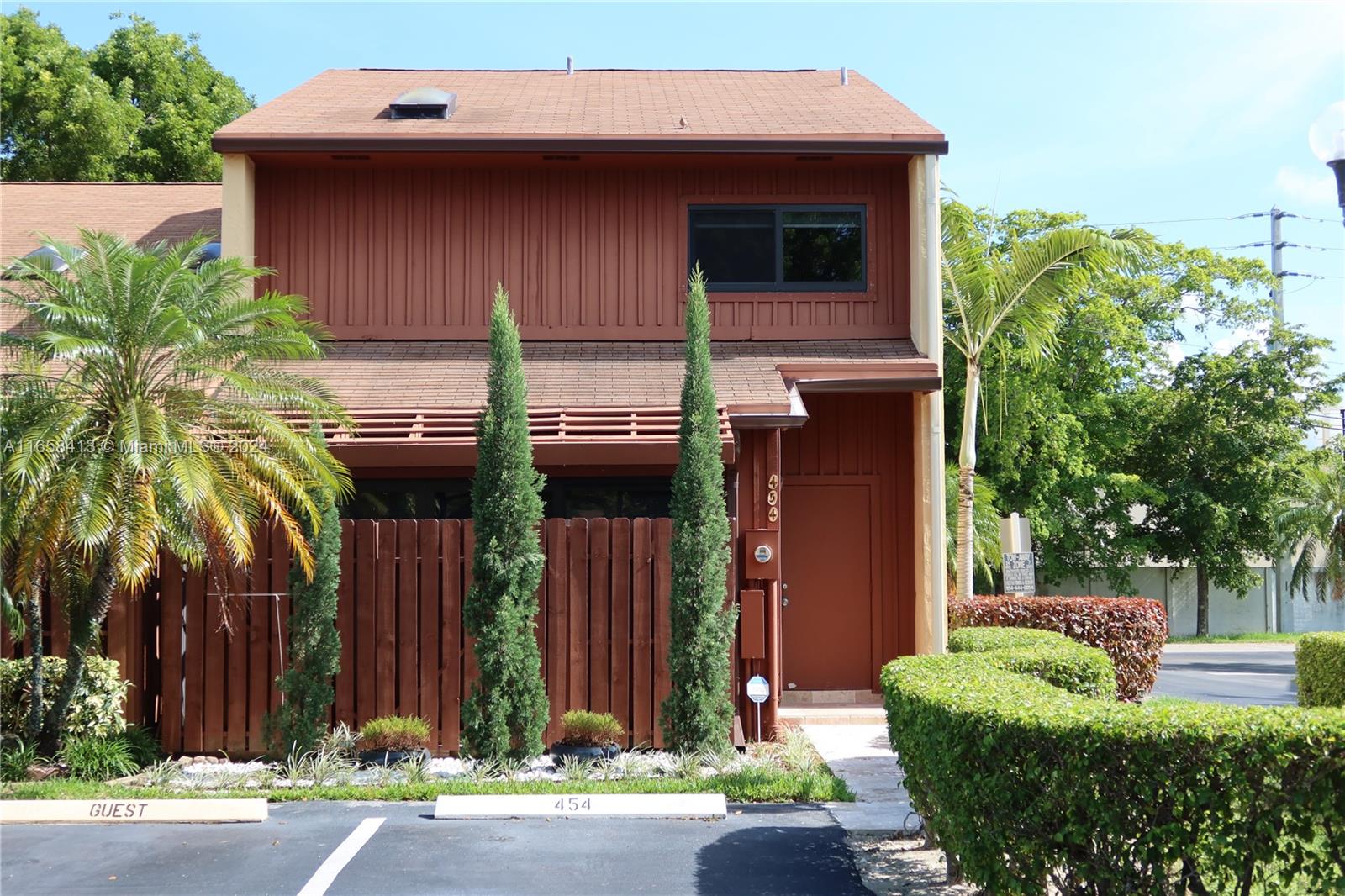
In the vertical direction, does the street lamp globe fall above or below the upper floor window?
below

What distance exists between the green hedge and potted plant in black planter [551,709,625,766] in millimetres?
4473

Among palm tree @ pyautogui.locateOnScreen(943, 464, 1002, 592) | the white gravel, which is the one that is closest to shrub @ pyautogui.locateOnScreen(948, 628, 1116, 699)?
the white gravel

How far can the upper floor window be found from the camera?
47.0 feet

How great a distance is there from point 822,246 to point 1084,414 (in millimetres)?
19760

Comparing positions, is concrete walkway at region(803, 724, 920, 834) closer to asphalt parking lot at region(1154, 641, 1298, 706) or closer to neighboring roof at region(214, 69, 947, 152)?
asphalt parking lot at region(1154, 641, 1298, 706)

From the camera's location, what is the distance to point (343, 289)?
14.2 metres

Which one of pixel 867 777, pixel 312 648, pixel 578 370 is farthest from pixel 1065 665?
pixel 578 370

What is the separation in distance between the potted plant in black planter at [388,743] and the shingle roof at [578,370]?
134 inches

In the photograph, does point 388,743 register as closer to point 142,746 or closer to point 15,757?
point 142,746

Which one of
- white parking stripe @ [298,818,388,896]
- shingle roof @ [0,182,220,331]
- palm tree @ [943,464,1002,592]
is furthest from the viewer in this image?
palm tree @ [943,464,1002,592]

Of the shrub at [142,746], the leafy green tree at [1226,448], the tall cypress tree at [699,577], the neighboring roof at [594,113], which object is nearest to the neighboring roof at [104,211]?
the neighboring roof at [594,113]

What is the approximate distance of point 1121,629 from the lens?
13234mm

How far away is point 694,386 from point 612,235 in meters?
4.80

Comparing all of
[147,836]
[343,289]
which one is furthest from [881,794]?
[343,289]
